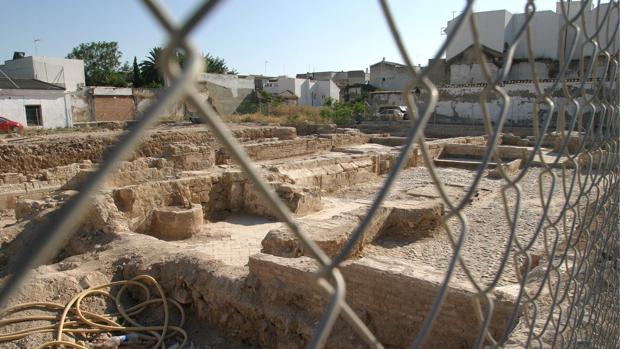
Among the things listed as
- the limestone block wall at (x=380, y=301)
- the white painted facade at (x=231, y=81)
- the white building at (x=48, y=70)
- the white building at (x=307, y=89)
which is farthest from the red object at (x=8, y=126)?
the white building at (x=307, y=89)

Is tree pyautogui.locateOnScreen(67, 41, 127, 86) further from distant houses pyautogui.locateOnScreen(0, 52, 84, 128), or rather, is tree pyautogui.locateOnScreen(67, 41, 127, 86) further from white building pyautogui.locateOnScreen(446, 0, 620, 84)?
white building pyautogui.locateOnScreen(446, 0, 620, 84)

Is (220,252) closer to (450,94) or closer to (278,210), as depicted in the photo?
(278,210)

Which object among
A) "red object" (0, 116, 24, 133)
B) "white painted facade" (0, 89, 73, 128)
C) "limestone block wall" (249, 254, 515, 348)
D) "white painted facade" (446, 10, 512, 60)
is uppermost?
"white painted facade" (446, 10, 512, 60)

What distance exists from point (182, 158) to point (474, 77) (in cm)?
2821

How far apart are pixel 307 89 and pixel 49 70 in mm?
22106

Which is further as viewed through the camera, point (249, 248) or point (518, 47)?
point (518, 47)

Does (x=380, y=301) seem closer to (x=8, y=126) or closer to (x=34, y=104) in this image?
(x=8, y=126)

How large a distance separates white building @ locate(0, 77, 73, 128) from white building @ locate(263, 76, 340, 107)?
67.8ft

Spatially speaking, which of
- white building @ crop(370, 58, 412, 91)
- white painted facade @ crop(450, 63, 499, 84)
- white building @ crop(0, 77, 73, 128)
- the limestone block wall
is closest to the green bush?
white painted facade @ crop(450, 63, 499, 84)

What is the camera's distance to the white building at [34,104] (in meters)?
24.4

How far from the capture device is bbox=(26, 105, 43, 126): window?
25.5 m

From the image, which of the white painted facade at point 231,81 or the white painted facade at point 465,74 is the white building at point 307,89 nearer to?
the white painted facade at point 231,81

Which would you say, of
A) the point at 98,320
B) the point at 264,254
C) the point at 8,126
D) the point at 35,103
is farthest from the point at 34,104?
the point at 264,254

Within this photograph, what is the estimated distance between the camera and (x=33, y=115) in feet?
84.6
